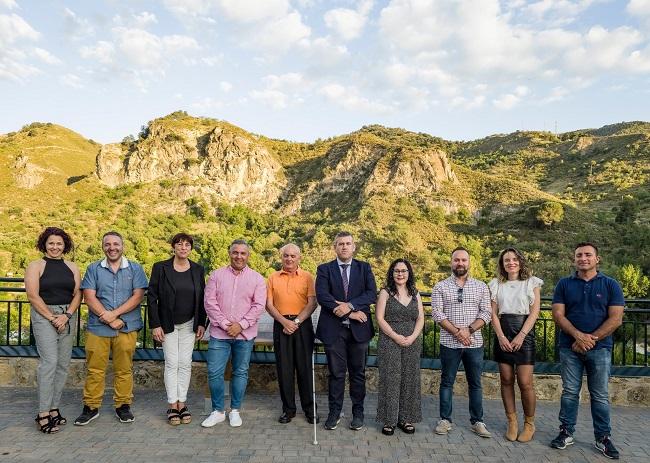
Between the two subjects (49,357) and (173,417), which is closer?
(49,357)

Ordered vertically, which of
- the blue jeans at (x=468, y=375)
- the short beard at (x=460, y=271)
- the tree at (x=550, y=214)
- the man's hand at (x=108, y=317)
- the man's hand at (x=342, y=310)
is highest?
the tree at (x=550, y=214)

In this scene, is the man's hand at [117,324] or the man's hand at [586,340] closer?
the man's hand at [586,340]

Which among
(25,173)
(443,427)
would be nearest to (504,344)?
(443,427)

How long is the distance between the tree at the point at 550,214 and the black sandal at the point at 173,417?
1561 inches

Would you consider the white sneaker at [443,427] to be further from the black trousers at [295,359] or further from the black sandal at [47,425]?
the black sandal at [47,425]

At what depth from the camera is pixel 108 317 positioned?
181 inches

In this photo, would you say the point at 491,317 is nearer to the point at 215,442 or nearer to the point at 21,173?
the point at 215,442

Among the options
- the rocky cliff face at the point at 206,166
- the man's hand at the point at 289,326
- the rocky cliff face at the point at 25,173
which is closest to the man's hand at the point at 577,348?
the man's hand at the point at 289,326

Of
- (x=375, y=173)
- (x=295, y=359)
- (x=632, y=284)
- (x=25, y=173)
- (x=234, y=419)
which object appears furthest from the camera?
(x=25, y=173)

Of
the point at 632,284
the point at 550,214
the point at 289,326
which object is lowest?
the point at 632,284

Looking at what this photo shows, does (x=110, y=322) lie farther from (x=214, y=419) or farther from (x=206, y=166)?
(x=206, y=166)

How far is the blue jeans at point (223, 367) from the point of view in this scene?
4.75 m

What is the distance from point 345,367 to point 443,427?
108 cm

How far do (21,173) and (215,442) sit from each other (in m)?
68.9
